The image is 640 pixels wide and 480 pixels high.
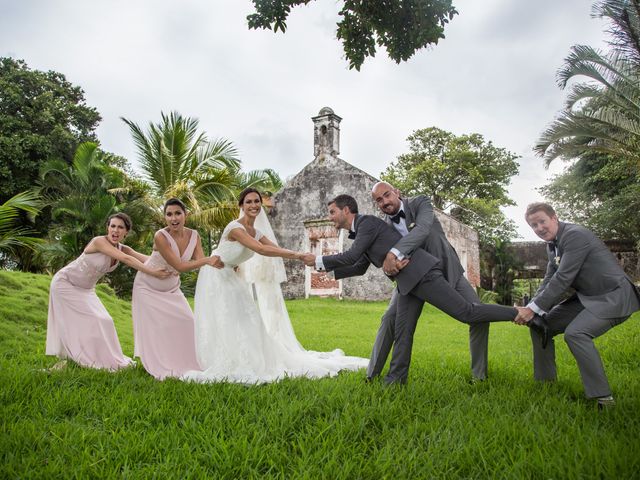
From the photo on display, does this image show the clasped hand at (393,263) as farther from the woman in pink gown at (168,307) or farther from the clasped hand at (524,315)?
the woman in pink gown at (168,307)

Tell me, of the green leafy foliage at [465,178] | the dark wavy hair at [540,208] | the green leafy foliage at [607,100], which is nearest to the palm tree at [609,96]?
the green leafy foliage at [607,100]

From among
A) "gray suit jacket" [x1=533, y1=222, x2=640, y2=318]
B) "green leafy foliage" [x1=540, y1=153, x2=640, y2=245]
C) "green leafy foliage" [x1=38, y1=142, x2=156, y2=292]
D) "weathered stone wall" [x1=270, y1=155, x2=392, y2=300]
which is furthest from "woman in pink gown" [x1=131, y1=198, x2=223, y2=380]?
"green leafy foliage" [x1=540, y1=153, x2=640, y2=245]

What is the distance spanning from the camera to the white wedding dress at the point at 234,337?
5984 mm

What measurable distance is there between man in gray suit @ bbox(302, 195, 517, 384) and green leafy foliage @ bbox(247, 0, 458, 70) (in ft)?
6.21

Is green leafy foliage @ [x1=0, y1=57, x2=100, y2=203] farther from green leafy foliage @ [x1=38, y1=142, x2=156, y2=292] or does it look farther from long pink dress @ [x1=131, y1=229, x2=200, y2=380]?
long pink dress @ [x1=131, y1=229, x2=200, y2=380]

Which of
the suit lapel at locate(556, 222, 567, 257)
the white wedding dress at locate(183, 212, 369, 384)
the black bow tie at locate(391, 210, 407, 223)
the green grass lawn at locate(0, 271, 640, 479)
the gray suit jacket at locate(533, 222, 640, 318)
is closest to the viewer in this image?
the green grass lawn at locate(0, 271, 640, 479)

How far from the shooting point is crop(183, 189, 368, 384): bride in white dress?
602 cm

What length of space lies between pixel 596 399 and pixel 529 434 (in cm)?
127

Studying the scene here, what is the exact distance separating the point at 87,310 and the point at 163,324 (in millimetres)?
1074

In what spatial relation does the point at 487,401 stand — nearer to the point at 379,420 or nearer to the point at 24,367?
the point at 379,420

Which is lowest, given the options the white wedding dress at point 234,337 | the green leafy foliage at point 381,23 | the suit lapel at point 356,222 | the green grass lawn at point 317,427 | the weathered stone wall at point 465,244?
the green grass lawn at point 317,427

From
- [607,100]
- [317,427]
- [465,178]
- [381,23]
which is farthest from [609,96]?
[465,178]

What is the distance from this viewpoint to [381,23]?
19.5 feet

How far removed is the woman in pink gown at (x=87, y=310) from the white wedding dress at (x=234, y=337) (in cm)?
77
